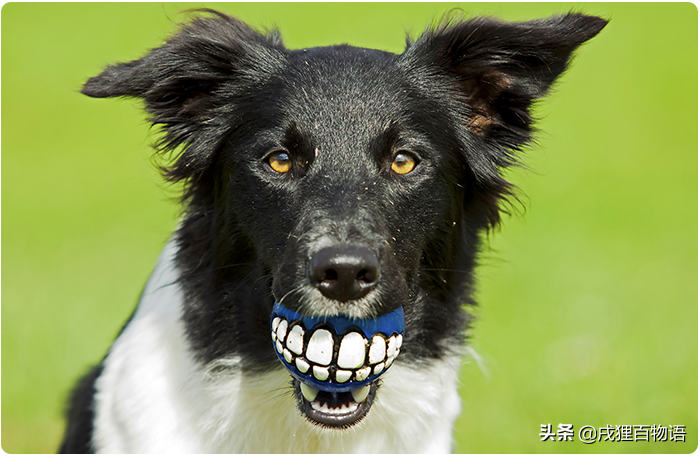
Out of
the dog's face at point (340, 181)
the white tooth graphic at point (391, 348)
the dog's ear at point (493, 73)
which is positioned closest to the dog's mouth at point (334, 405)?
the white tooth graphic at point (391, 348)

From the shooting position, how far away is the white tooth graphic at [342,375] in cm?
351

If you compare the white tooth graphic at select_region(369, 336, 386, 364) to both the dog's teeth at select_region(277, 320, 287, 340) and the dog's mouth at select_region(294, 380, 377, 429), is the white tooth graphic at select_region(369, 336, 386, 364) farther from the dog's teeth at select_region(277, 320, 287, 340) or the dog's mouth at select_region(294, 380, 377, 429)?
the dog's teeth at select_region(277, 320, 287, 340)

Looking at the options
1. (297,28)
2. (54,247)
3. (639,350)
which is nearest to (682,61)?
(297,28)

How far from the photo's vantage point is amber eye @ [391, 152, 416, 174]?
3.86m

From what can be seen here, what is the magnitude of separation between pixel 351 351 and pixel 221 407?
1.05 metres

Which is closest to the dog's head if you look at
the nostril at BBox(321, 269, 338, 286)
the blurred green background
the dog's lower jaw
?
the nostril at BBox(321, 269, 338, 286)

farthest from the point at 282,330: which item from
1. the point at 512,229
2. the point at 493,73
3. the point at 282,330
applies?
the point at 512,229

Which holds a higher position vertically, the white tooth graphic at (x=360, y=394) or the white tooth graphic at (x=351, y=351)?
the white tooth graphic at (x=351, y=351)

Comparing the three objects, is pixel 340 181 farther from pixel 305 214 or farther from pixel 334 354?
pixel 334 354

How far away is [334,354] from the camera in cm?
349

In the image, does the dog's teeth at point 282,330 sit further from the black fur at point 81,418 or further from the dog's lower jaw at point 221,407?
the black fur at point 81,418

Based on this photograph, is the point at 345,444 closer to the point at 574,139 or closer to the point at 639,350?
the point at 639,350

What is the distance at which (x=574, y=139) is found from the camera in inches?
519

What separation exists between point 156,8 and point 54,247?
739cm
